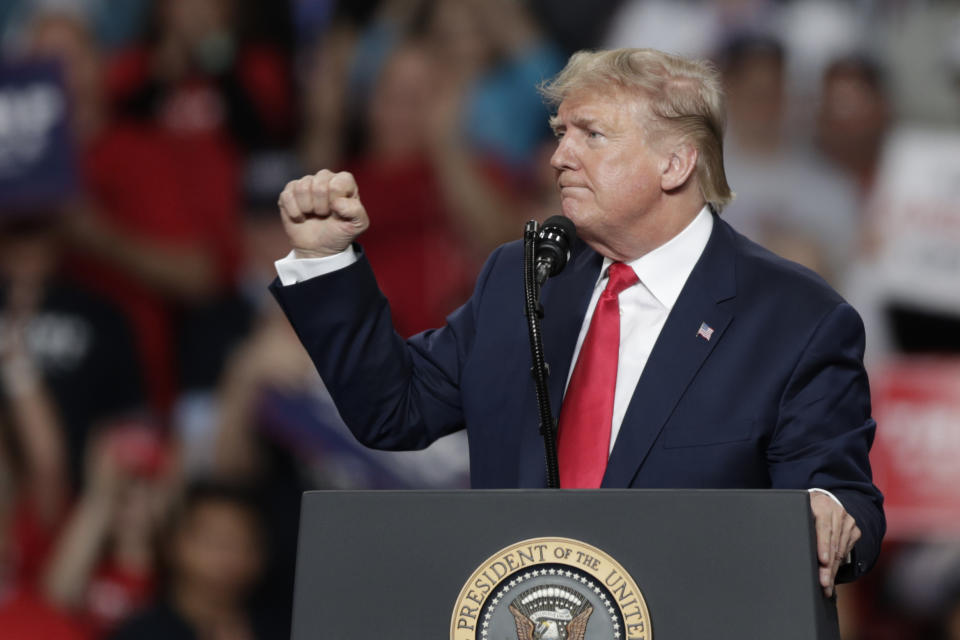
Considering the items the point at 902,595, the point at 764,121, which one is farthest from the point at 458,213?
the point at 902,595

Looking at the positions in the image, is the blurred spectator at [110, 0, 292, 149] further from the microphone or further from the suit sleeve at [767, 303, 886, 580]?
the suit sleeve at [767, 303, 886, 580]

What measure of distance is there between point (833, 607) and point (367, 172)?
3929mm

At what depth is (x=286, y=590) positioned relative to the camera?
4.69 m

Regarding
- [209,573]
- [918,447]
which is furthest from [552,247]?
[918,447]

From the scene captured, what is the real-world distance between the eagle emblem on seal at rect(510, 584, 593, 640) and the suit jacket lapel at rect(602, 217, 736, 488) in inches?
12.3

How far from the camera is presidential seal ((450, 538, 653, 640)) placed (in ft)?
4.30

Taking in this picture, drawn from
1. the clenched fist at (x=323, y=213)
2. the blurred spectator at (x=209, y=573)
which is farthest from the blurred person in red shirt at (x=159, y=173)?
the clenched fist at (x=323, y=213)

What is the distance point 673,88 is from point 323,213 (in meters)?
0.48

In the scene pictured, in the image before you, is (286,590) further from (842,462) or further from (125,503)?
(842,462)

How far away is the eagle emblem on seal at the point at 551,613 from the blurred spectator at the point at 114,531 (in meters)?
3.41

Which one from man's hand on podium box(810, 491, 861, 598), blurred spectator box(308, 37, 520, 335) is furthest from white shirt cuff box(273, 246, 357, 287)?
blurred spectator box(308, 37, 520, 335)

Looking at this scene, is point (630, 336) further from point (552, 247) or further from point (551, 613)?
point (551, 613)

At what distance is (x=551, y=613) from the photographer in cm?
132

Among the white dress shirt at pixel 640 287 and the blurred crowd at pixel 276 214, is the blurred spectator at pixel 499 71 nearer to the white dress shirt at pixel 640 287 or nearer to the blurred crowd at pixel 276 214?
the blurred crowd at pixel 276 214
